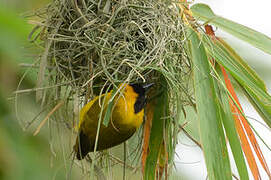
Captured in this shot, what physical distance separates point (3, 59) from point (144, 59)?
0.86m

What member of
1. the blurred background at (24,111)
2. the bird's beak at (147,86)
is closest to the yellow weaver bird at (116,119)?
the bird's beak at (147,86)

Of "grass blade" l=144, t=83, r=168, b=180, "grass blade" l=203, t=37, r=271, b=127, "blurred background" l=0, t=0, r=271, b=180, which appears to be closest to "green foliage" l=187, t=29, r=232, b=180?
"grass blade" l=203, t=37, r=271, b=127

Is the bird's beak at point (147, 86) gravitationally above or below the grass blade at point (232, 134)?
above

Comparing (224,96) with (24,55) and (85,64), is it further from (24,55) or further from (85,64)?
(24,55)

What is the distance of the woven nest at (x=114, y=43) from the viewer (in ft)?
5.09

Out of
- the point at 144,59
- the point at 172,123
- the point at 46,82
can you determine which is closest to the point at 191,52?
the point at 144,59

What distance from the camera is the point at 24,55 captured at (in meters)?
1.81

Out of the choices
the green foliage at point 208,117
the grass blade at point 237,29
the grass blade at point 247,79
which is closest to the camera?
the green foliage at point 208,117

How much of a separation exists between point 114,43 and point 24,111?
698 mm

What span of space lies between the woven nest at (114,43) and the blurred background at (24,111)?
186 millimetres

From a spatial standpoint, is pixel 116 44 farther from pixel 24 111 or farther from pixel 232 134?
pixel 24 111

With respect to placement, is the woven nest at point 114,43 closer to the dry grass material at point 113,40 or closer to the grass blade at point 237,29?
the dry grass material at point 113,40

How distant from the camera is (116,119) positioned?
5.61 ft

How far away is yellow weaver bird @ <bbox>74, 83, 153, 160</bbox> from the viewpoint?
65.6 inches
